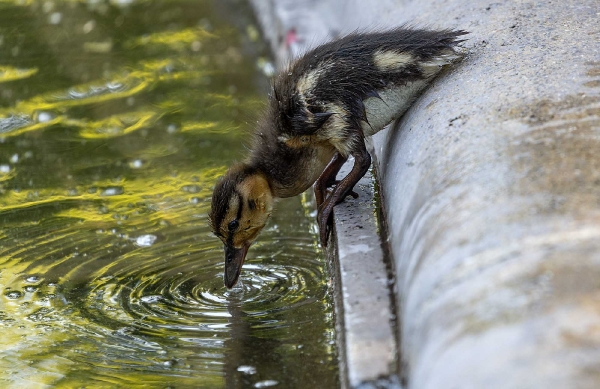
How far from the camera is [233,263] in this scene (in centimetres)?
437

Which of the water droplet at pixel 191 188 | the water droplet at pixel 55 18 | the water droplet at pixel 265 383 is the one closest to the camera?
the water droplet at pixel 265 383

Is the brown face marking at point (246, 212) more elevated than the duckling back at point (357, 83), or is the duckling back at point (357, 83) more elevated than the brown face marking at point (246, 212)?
the duckling back at point (357, 83)

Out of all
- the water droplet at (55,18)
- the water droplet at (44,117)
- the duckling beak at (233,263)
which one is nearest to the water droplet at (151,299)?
the duckling beak at (233,263)

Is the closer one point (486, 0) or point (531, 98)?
point (531, 98)

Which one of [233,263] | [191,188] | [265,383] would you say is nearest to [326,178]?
[233,263]

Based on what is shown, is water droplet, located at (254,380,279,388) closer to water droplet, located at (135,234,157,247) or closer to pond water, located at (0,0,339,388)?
pond water, located at (0,0,339,388)

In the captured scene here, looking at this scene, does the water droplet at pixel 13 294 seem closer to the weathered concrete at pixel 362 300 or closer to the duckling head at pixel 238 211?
the duckling head at pixel 238 211

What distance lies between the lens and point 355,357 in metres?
3.10

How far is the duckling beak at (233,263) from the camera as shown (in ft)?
14.2

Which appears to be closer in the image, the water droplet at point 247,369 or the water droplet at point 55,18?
the water droplet at point 247,369

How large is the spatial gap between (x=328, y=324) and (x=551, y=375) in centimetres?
189

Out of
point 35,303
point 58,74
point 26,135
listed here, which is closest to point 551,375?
point 35,303

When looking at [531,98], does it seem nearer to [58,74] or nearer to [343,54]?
[343,54]

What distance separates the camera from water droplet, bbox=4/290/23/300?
4.33 meters
